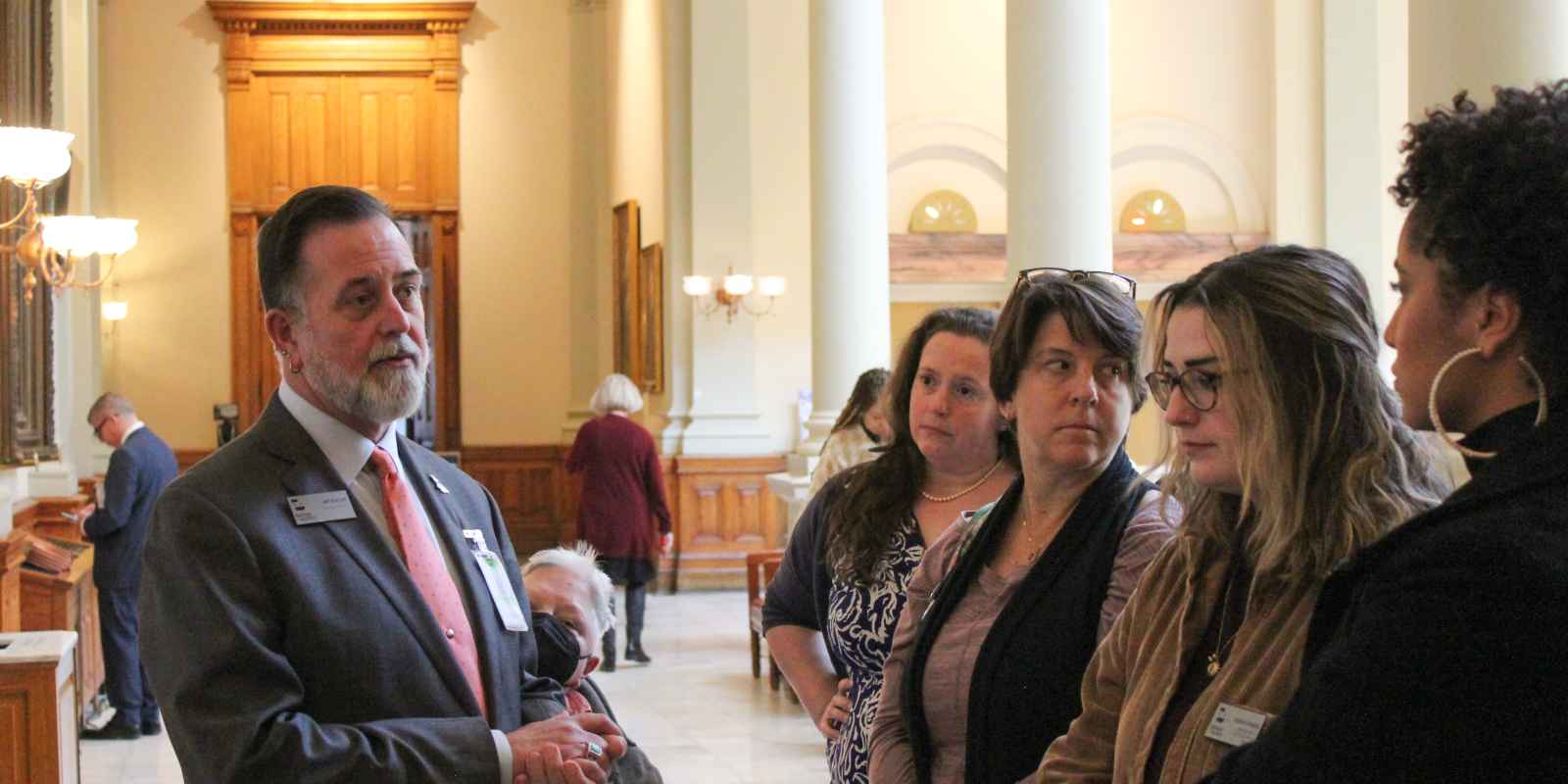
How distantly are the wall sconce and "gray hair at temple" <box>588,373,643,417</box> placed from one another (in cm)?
331

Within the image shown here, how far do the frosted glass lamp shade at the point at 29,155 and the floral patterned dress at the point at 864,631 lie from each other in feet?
14.6

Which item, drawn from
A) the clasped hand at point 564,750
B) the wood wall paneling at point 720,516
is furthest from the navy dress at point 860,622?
the wood wall paneling at point 720,516

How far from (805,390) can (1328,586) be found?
43.4 feet

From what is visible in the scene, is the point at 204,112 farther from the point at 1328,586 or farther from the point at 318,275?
the point at 1328,586

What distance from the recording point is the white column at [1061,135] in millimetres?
6801

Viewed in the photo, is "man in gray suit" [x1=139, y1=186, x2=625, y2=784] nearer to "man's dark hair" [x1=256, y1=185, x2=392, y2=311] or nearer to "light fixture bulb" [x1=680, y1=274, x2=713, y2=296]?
"man's dark hair" [x1=256, y1=185, x2=392, y2=311]

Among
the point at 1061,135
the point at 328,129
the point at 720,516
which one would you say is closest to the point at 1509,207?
the point at 1061,135

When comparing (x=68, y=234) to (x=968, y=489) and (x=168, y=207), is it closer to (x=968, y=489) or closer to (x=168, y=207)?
(x=968, y=489)

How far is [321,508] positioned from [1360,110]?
14.7 m

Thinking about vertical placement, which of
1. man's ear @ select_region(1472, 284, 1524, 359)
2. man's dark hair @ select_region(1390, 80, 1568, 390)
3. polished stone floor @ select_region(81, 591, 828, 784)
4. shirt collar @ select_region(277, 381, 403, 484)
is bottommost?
polished stone floor @ select_region(81, 591, 828, 784)

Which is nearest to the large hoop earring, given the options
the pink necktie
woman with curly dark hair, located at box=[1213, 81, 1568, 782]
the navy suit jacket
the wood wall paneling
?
woman with curly dark hair, located at box=[1213, 81, 1568, 782]

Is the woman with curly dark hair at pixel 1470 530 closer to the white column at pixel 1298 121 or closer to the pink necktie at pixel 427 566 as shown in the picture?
the pink necktie at pixel 427 566

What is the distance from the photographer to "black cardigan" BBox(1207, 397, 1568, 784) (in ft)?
4.26

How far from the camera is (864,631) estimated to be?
314 cm
